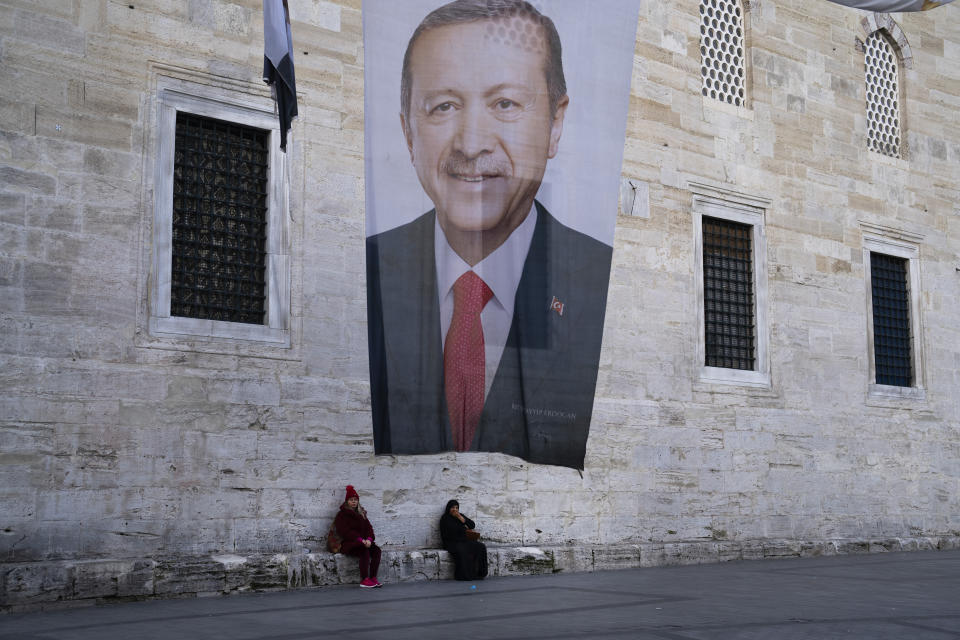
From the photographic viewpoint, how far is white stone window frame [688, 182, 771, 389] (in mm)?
13000

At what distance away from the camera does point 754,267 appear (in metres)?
13.7

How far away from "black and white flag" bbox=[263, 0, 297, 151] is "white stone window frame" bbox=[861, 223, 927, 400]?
9184mm

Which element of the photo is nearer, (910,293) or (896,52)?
(910,293)

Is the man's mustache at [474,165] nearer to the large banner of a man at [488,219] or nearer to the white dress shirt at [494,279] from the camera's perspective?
the large banner of a man at [488,219]

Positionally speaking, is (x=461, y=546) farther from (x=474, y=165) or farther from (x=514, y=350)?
(x=474, y=165)

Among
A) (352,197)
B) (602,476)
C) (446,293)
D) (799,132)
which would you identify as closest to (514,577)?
(602,476)

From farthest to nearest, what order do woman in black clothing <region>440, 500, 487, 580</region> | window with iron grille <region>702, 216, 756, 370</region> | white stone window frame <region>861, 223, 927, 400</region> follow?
white stone window frame <region>861, 223, 927, 400</region> → window with iron grille <region>702, 216, 756, 370</region> → woman in black clothing <region>440, 500, 487, 580</region>

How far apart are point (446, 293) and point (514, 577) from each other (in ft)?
9.30

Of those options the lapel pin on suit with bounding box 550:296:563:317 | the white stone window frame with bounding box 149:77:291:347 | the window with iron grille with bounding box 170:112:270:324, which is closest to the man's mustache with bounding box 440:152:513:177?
the lapel pin on suit with bounding box 550:296:563:317

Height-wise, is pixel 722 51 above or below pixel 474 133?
above

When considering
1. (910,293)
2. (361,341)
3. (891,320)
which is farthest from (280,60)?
(910,293)

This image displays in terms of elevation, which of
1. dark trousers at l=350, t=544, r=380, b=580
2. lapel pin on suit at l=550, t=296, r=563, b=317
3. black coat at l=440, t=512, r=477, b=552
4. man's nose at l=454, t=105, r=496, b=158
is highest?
man's nose at l=454, t=105, r=496, b=158

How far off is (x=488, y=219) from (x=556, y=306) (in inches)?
47.0

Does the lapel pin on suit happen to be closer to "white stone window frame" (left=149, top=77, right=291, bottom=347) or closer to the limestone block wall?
the limestone block wall
